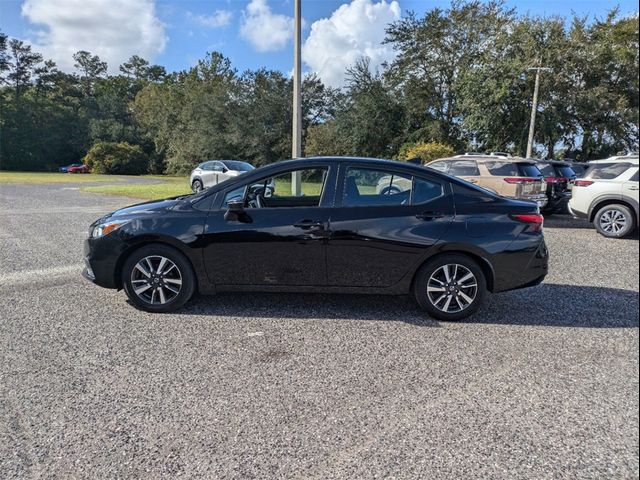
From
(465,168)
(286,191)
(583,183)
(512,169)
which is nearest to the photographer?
(583,183)

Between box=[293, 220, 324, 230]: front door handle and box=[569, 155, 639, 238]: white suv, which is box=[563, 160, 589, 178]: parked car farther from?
box=[293, 220, 324, 230]: front door handle

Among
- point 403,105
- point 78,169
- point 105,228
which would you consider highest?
point 403,105

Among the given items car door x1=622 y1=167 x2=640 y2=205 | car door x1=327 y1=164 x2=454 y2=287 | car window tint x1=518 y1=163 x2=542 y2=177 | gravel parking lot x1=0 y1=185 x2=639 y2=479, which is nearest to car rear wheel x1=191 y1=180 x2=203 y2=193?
car window tint x1=518 y1=163 x2=542 y2=177

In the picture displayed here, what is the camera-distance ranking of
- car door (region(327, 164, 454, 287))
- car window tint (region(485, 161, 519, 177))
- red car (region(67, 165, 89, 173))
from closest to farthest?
car door (region(327, 164, 454, 287)) → car window tint (region(485, 161, 519, 177)) → red car (region(67, 165, 89, 173))

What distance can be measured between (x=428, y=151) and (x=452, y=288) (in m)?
23.6

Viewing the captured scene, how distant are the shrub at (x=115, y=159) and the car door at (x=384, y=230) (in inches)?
2164

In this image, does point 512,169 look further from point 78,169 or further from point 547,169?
point 78,169

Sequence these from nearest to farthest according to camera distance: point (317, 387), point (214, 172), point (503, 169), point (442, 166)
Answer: point (317, 387), point (503, 169), point (442, 166), point (214, 172)

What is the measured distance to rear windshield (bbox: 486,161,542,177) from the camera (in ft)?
34.0

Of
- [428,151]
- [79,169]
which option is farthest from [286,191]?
[79,169]

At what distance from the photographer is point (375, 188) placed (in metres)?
4.47

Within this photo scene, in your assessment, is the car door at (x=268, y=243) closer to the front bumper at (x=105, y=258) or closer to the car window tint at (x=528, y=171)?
the front bumper at (x=105, y=258)

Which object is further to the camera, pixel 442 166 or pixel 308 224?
pixel 442 166

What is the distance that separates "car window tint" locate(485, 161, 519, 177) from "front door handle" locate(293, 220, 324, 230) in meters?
7.95
